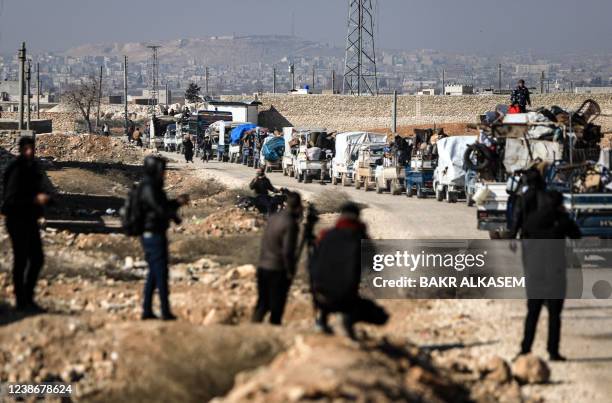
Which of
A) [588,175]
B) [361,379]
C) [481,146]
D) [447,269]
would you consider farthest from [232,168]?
[361,379]

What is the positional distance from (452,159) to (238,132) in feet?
95.8

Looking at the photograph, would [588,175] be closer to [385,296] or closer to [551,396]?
[385,296]

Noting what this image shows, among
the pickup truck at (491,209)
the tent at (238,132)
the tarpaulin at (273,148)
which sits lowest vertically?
the pickup truck at (491,209)

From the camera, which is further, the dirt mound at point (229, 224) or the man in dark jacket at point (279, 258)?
the dirt mound at point (229, 224)

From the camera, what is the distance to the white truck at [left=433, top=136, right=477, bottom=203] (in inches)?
1319

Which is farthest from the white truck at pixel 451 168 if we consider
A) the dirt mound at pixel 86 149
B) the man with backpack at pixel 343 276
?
the dirt mound at pixel 86 149

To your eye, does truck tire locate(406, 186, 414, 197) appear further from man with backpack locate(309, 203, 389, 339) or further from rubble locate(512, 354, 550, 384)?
man with backpack locate(309, 203, 389, 339)

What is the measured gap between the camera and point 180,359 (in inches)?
425

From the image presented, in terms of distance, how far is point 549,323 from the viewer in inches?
512

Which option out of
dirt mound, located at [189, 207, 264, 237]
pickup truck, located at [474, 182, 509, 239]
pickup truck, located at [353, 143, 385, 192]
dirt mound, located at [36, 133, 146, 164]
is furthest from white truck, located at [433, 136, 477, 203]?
dirt mound, located at [36, 133, 146, 164]

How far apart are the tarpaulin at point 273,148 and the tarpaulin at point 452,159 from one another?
18.8 metres

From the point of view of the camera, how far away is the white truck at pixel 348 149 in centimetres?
4338

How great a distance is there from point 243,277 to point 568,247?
14.8 ft

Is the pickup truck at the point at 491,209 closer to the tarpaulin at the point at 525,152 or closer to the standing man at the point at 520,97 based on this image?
the tarpaulin at the point at 525,152
